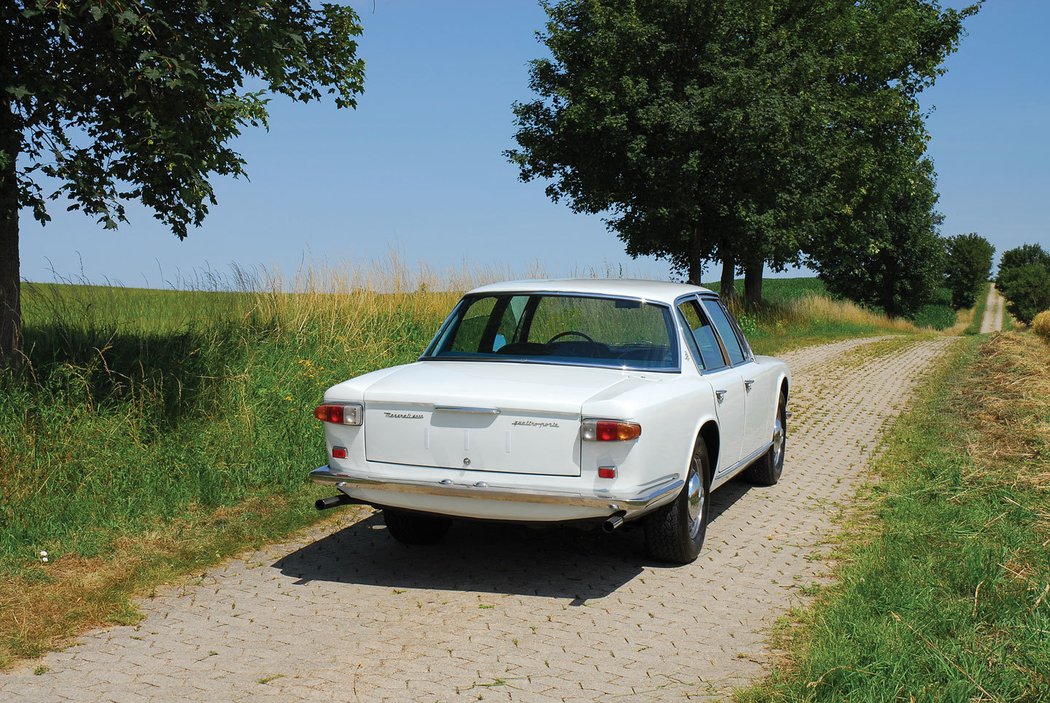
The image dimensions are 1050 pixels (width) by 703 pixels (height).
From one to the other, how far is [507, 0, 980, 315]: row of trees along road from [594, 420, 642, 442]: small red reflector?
24.1 meters

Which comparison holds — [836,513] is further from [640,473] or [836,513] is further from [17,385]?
[17,385]

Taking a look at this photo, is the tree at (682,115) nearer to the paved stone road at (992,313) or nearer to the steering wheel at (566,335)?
the steering wheel at (566,335)

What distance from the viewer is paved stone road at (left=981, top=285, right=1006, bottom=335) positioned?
10106cm

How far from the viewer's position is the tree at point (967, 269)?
348 ft

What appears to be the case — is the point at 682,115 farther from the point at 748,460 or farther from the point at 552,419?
the point at 552,419

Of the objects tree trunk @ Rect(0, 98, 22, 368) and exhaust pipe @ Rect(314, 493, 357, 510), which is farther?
tree trunk @ Rect(0, 98, 22, 368)

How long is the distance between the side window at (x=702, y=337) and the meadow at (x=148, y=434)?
3.19 metres

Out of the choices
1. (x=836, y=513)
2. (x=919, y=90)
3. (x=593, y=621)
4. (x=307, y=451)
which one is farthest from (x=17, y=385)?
(x=919, y=90)

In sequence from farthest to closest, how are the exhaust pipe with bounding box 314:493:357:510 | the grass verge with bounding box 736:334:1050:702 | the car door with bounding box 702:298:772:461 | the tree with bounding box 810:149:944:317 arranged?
1. the tree with bounding box 810:149:944:317
2. the car door with bounding box 702:298:772:461
3. the exhaust pipe with bounding box 314:493:357:510
4. the grass verge with bounding box 736:334:1050:702

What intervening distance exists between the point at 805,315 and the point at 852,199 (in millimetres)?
5093

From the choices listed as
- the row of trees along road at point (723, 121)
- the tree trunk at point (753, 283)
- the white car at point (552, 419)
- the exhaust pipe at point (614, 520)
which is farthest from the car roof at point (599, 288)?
the tree trunk at point (753, 283)

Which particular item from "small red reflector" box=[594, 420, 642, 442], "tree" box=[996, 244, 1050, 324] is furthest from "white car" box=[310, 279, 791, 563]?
"tree" box=[996, 244, 1050, 324]

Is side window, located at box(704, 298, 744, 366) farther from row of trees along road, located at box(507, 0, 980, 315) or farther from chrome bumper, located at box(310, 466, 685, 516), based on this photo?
row of trees along road, located at box(507, 0, 980, 315)

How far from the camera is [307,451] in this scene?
9.56m
